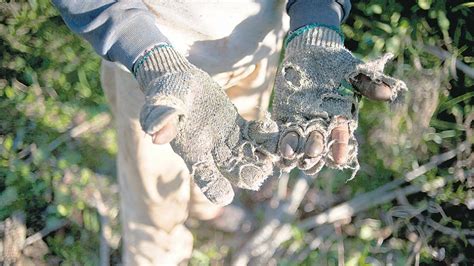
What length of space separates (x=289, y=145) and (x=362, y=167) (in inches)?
50.9

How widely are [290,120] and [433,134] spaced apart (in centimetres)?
125

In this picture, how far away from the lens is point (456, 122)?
220 centimetres

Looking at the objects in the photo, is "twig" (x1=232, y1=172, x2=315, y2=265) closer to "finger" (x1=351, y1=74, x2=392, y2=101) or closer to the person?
the person

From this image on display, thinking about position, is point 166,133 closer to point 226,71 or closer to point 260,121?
point 260,121

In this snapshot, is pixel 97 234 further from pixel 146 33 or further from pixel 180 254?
pixel 146 33

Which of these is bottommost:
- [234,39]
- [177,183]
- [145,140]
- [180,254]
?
[180,254]

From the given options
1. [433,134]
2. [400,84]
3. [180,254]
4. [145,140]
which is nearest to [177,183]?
[145,140]

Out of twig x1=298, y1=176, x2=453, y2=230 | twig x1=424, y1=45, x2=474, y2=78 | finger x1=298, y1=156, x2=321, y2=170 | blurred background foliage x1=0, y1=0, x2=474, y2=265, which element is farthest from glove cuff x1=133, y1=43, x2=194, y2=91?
twig x1=424, y1=45, x2=474, y2=78

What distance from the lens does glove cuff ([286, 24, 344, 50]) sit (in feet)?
3.56

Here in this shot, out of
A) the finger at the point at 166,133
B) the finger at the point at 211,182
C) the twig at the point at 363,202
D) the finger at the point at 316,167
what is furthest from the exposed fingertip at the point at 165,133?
the twig at the point at 363,202

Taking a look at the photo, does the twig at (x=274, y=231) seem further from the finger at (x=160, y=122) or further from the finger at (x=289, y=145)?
the finger at (x=160, y=122)

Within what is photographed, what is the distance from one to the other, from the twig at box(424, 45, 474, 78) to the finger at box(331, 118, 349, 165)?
4.02ft

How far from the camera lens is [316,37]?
109 cm

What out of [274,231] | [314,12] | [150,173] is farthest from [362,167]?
[314,12]
